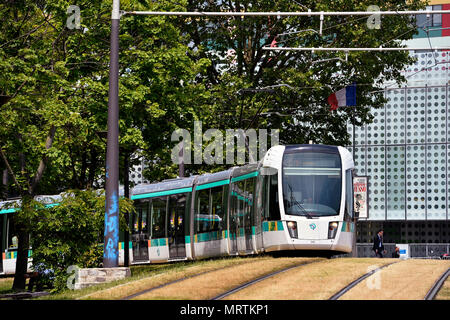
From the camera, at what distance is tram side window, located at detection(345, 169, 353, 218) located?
22.8 meters

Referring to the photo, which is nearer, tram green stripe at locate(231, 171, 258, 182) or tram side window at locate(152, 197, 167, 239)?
tram green stripe at locate(231, 171, 258, 182)

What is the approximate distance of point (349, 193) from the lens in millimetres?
22984

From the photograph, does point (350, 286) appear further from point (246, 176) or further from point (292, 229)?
point (246, 176)

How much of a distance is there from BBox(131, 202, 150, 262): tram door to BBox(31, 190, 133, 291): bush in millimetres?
8831

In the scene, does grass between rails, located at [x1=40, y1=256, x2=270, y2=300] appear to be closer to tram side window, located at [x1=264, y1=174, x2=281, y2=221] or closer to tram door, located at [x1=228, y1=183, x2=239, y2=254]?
tram side window, located at [x1=264, y1=174, x2=281, y2=221]

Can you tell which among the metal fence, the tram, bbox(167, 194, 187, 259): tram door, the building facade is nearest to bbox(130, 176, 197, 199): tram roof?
the tram

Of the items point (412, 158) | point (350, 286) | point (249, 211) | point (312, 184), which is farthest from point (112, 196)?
point (412, 158)

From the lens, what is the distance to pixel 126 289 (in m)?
15.8

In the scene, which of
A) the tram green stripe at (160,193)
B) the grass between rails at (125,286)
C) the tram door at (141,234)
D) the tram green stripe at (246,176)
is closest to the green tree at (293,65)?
the tram green stripe at (160,193)

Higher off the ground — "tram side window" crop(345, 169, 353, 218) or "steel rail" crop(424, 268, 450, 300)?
"tram side window" crop(345, 169, 353, 218)

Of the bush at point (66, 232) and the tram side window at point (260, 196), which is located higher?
the tram side window at point (260, 196)

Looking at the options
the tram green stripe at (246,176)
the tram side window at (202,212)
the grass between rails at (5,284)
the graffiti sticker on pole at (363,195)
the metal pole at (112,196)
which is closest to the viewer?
the metal pole at (112,196)

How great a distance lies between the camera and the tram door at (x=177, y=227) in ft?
97.7

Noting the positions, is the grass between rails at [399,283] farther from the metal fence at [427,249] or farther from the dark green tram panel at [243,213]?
the metal fence at [427,249]
